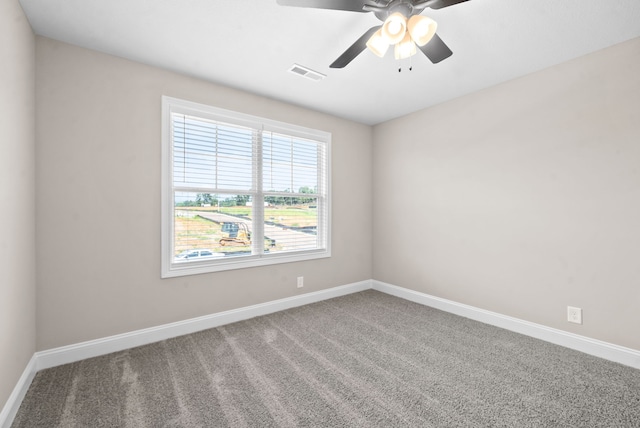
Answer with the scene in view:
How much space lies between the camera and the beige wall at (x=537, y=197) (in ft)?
7.63

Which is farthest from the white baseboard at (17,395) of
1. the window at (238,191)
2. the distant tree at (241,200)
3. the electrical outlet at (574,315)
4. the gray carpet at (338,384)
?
the electrical outlet at (574,315)

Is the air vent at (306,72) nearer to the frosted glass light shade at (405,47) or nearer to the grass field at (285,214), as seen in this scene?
the frosted glass light shade at (405,47)

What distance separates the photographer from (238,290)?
10.5 ft

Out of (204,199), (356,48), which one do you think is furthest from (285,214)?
(356,48)

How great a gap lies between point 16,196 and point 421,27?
2751 mm

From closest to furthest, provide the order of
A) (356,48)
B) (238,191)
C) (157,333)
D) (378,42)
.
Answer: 1. (378,42)
2. (356,48)
3. (157,333)
4. (238,191)

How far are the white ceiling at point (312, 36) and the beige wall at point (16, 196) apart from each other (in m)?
0.35

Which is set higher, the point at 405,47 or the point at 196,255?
the point at 405,47

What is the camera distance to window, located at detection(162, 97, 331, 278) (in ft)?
9.36

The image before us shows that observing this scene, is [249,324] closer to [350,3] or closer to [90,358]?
[90,358]

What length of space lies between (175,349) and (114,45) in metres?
2.65

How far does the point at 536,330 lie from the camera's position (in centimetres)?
276

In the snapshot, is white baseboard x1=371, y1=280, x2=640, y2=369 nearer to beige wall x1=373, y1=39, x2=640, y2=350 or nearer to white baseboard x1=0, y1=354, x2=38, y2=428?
beige wall x1=373, y1=39, x2=640, y2=350

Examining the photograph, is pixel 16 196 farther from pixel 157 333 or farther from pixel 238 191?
pixel 238 191
